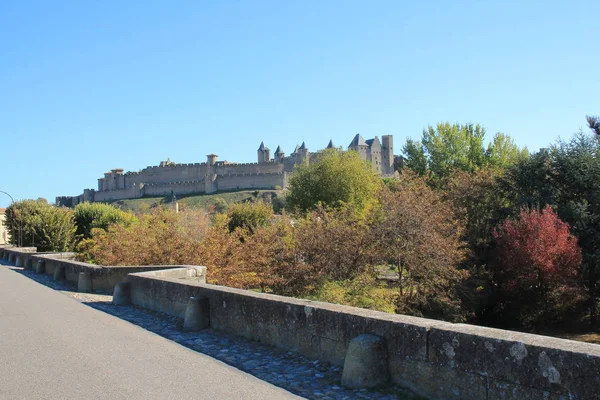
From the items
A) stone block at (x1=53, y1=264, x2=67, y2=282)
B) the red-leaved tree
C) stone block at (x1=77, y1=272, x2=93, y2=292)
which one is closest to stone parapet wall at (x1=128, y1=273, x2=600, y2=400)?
stone block at (x1=77, y1=272, x2=93, y2=292)

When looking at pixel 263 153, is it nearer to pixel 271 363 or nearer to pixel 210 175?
pixel 210 175

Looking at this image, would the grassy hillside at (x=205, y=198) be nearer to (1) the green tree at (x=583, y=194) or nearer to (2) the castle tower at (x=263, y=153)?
(2) the castle tower at (x=263, y=153)

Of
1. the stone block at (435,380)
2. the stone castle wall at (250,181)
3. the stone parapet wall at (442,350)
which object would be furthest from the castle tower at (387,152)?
the stone block at (435,380)

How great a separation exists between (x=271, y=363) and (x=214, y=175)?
119361mm

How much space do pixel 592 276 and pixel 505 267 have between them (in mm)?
3355

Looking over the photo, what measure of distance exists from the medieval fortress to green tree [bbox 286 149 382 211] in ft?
233

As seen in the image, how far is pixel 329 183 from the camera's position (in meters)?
40.5

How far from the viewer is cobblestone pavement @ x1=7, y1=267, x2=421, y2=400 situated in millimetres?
5094

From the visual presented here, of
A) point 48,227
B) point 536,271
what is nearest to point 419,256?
point 536,271

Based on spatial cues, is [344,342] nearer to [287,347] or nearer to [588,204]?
[287,347]

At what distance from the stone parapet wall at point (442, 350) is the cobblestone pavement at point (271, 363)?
0.13 m

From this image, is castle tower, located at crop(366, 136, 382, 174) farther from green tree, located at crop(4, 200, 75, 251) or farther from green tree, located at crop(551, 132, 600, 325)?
green tree, located at crop(551, 132, 600, 325)

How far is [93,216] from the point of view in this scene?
35.2 meters

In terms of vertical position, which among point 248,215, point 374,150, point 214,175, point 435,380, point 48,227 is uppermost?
point 374,150
